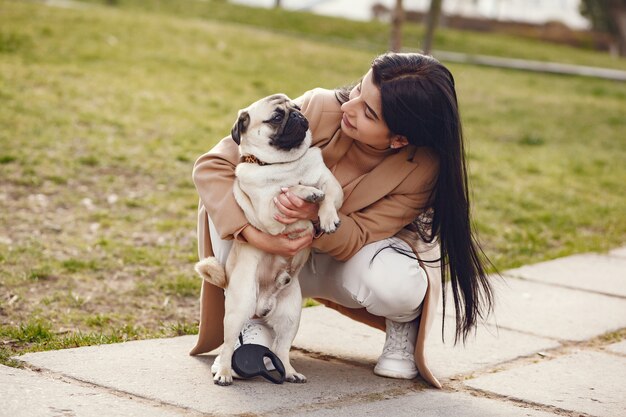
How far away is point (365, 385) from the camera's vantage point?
356cm

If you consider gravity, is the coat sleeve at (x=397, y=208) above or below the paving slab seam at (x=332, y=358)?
above

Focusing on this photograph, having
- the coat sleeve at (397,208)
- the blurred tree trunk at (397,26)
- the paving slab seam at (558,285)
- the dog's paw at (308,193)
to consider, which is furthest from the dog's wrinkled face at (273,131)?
the blurred tree trunk at (397,26)

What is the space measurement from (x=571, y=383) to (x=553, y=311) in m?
1.17

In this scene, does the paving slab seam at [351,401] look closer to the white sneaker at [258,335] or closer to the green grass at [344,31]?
the white sneaker at [258,335]

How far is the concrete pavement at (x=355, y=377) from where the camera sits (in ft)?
10.3

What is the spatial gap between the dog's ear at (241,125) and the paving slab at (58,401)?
105 centimetres

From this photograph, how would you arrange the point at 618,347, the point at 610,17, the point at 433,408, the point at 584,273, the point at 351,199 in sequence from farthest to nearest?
the point at 610,17 < the point at 584,273 < the point at 618,347 < the point at 351,199 < the point at 433,408

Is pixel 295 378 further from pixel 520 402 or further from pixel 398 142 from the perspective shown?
pixel 398 142

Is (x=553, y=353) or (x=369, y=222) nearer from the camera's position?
(x=369, y=222)

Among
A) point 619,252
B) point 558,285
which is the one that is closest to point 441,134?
point 558,285

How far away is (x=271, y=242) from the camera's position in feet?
11.5

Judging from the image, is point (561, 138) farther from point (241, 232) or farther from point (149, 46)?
point (241, 232)

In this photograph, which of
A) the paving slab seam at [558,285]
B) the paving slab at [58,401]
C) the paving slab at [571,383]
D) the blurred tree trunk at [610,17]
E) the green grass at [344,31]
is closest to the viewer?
the paving slab at [58,401]

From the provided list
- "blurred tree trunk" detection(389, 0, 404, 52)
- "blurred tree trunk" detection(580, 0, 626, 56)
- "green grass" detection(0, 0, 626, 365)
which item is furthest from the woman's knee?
"blurred tree trunk" detection(580, 0, 626, 56)
